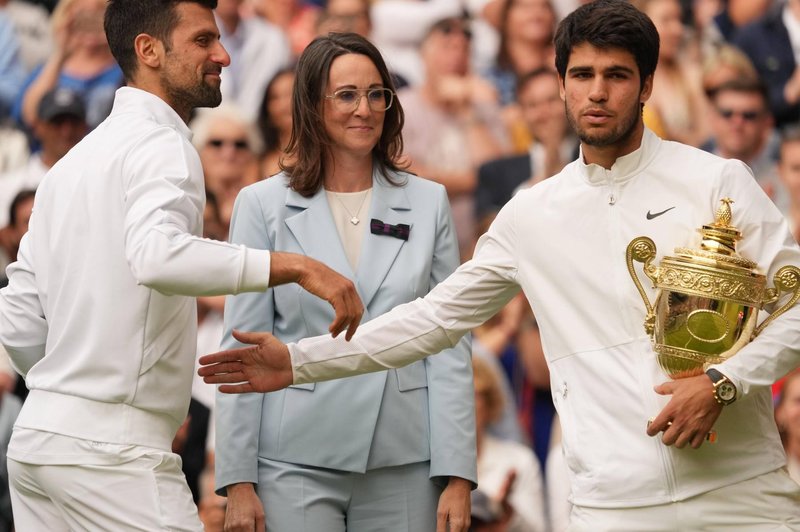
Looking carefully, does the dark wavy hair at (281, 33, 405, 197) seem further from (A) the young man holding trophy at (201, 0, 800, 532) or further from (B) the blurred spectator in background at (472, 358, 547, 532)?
(B) the blurred spectator in background at (472, 358, 547, 532)

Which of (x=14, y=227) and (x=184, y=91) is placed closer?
(x=184, y=91)

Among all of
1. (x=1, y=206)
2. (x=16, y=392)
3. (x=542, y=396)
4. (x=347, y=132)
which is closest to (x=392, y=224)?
(x=347, y=132)

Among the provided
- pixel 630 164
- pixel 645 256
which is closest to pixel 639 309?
pixel 645 256

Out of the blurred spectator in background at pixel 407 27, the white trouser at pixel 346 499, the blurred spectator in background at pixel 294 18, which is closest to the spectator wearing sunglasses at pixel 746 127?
the blurred spectator in background at pixel 407 27

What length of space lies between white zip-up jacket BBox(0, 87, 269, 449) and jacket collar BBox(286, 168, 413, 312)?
674 millimetres

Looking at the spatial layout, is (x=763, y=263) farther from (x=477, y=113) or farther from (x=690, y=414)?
(x=477, y=113)

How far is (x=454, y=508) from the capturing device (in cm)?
418

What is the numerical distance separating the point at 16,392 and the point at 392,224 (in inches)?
168

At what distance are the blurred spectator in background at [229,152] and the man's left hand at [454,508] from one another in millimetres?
4255

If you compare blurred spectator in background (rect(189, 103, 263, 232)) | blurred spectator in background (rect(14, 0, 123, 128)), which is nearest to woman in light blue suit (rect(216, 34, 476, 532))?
blurred spectator in background (rect(189, 103, 263, 232))

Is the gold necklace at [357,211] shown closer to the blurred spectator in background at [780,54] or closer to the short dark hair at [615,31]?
the short dark hair at [615,31]

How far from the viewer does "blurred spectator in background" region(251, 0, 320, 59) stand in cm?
831

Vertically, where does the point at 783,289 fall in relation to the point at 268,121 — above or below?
below

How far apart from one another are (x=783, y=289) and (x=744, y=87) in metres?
4.69
